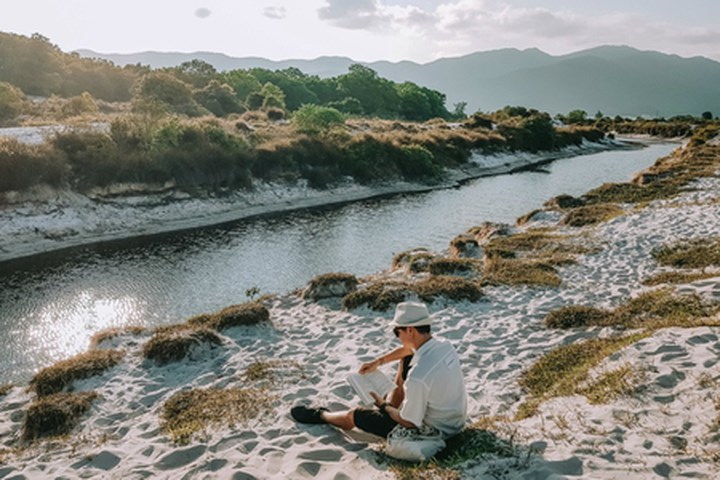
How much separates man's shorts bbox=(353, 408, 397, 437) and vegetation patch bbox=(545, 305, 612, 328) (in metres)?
5.98

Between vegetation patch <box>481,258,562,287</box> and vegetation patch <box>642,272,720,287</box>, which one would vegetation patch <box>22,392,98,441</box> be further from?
vegetation patch <box>642,272,720,287</box>

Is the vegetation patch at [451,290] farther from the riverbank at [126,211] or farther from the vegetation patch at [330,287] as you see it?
the riverbank at [126,211]

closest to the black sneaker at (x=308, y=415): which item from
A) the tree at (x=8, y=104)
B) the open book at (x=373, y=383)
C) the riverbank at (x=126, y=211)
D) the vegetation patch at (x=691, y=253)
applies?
the open book at (x=373, y=383)

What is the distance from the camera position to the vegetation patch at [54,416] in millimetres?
8844

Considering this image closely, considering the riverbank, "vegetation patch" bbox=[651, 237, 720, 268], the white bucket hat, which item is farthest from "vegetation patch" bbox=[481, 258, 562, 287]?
the riverbank

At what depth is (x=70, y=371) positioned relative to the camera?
35.7 feet

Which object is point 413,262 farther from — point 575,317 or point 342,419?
point 342,419

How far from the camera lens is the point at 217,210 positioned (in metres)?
33.9

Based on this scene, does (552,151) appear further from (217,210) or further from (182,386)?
(182,386)

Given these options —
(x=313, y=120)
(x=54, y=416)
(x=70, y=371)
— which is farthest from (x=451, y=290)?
(x=313, y=120)

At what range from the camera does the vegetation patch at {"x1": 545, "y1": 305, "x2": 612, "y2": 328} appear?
11.2 meters

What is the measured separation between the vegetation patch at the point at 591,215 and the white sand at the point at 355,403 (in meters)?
8.82

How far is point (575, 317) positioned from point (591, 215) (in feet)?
48.8

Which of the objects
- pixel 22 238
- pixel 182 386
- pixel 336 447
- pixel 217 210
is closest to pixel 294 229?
pixel 217 210
